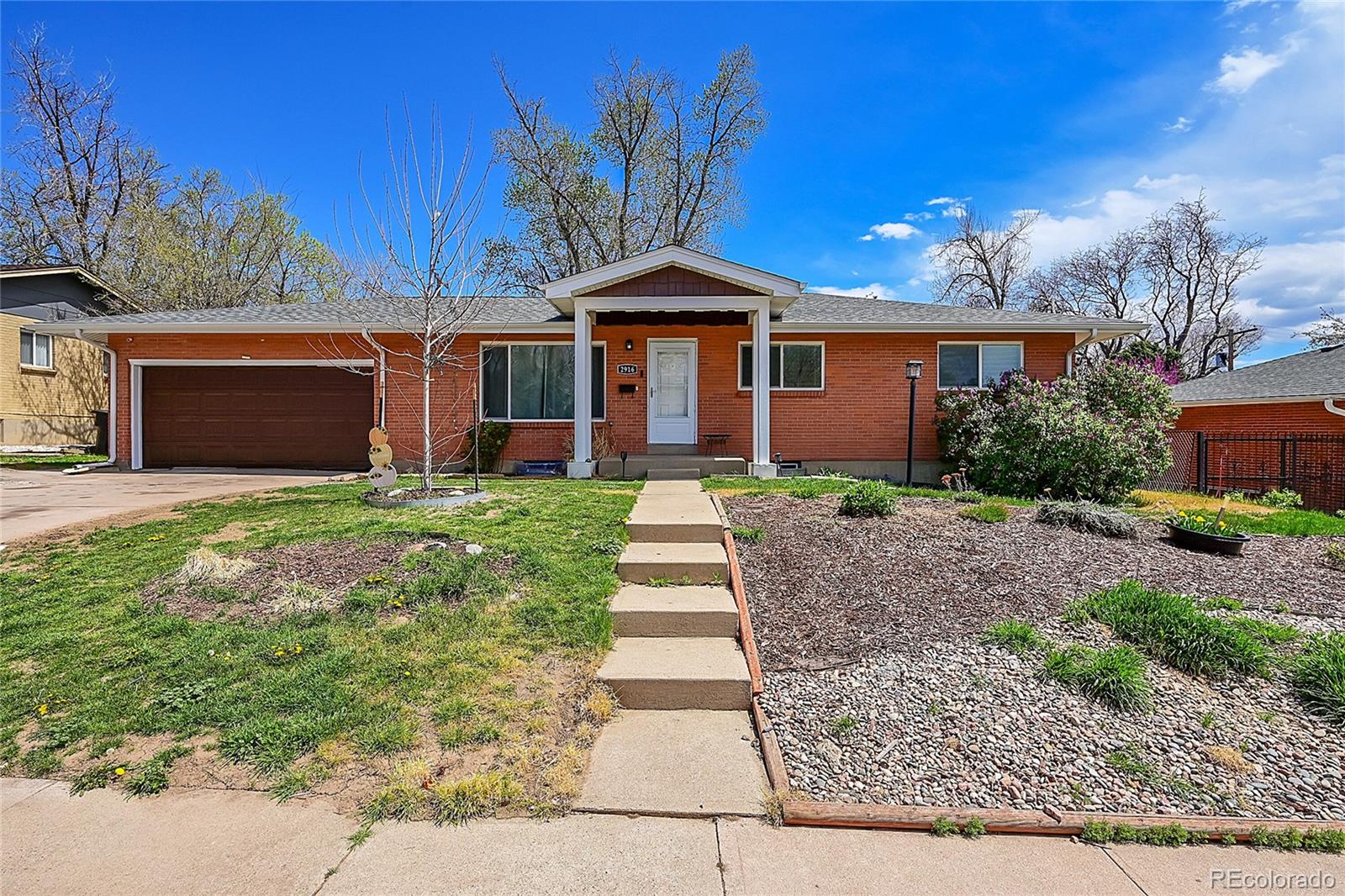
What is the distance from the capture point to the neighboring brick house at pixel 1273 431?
474 inches

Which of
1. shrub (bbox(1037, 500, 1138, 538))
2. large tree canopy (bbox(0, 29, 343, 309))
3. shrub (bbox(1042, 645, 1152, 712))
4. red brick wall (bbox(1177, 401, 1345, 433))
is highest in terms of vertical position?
large tree canopy (bbox(0, 29, 343, 309))

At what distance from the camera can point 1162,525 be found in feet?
22.2

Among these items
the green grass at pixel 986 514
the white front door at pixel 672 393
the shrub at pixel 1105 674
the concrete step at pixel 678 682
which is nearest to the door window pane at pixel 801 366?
the white front door at pixel 672 393

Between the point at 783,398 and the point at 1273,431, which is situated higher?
the point at 783,398

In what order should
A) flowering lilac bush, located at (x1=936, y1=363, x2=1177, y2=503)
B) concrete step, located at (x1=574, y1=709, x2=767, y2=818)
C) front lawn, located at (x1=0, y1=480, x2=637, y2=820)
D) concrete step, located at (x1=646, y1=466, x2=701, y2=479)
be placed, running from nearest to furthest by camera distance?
concrete step, located at (x1=574, y1=709, x2=767, y2=818) < front lawn, located at (x1=0, y1=480, x2=637, y2=820) < flowering lilac bush, located at (x1=936, y1=363, x2=1177, y2=503) < concrete step, located at (x1=646, y1=466, x2=701, y2=479)

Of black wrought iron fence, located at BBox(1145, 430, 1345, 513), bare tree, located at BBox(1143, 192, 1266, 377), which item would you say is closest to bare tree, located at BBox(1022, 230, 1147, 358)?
bare tree, located at BBox(1143, 192, 1266, 377)

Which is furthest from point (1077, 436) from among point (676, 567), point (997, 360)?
point (676, 567)

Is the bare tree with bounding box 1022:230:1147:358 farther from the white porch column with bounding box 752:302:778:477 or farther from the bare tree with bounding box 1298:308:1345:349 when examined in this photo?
the white porch column with bounding box 752:302:778:477

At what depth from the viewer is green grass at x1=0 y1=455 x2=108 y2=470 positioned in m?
14.3

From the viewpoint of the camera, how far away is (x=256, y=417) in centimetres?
1331

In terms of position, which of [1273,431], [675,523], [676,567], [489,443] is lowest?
[676,567]

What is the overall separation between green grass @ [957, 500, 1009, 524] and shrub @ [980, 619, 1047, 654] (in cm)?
265

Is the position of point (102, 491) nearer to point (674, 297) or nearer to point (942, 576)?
point (674, 297)

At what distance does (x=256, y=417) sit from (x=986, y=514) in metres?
13.8
